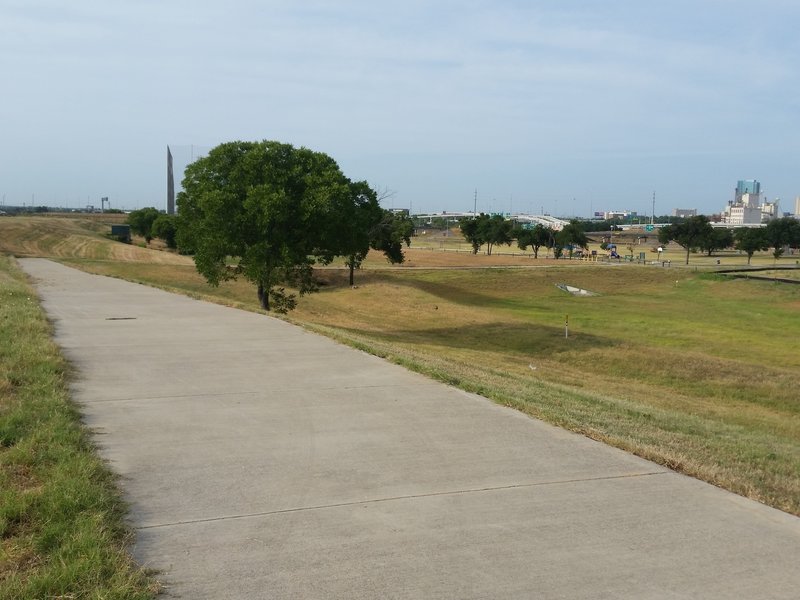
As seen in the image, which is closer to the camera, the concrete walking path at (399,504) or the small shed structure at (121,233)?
the concrete walking path at (399,504)

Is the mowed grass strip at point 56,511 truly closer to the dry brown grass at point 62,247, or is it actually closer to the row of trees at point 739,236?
the dry brown grass at point 62,247

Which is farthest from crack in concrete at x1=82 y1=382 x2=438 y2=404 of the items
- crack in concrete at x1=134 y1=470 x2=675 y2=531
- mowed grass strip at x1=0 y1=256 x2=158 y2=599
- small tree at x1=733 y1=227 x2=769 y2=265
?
small tree at x1=733 y1=227 x2=769 y2=265

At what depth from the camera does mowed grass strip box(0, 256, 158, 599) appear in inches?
140

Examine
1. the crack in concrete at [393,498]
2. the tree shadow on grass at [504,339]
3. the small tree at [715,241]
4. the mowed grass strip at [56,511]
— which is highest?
the small tree at [715,241]

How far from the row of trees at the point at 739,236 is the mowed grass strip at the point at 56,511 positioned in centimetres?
9087

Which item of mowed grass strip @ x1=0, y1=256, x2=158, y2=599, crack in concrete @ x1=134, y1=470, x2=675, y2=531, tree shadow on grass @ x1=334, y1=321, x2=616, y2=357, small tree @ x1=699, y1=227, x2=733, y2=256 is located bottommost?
tree shadow on grass @ x1=334, y1=321, x2=616, y2=357

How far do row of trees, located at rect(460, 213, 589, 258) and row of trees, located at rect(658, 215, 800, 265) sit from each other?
13.0 meters

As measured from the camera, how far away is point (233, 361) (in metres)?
10.3

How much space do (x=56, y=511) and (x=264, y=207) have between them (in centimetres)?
2058

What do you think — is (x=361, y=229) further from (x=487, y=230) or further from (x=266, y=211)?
(x=487, y=230)

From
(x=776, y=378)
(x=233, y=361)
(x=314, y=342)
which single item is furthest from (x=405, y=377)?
(x=776, y=378)

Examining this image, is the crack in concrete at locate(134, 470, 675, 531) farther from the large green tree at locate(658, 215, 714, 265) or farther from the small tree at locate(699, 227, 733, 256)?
the small tree at locate(699, 227, 733, 256)

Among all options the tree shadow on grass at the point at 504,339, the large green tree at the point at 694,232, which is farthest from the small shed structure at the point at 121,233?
the tree shadow on grass at the point at 504,339

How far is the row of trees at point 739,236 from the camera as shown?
95375mm
